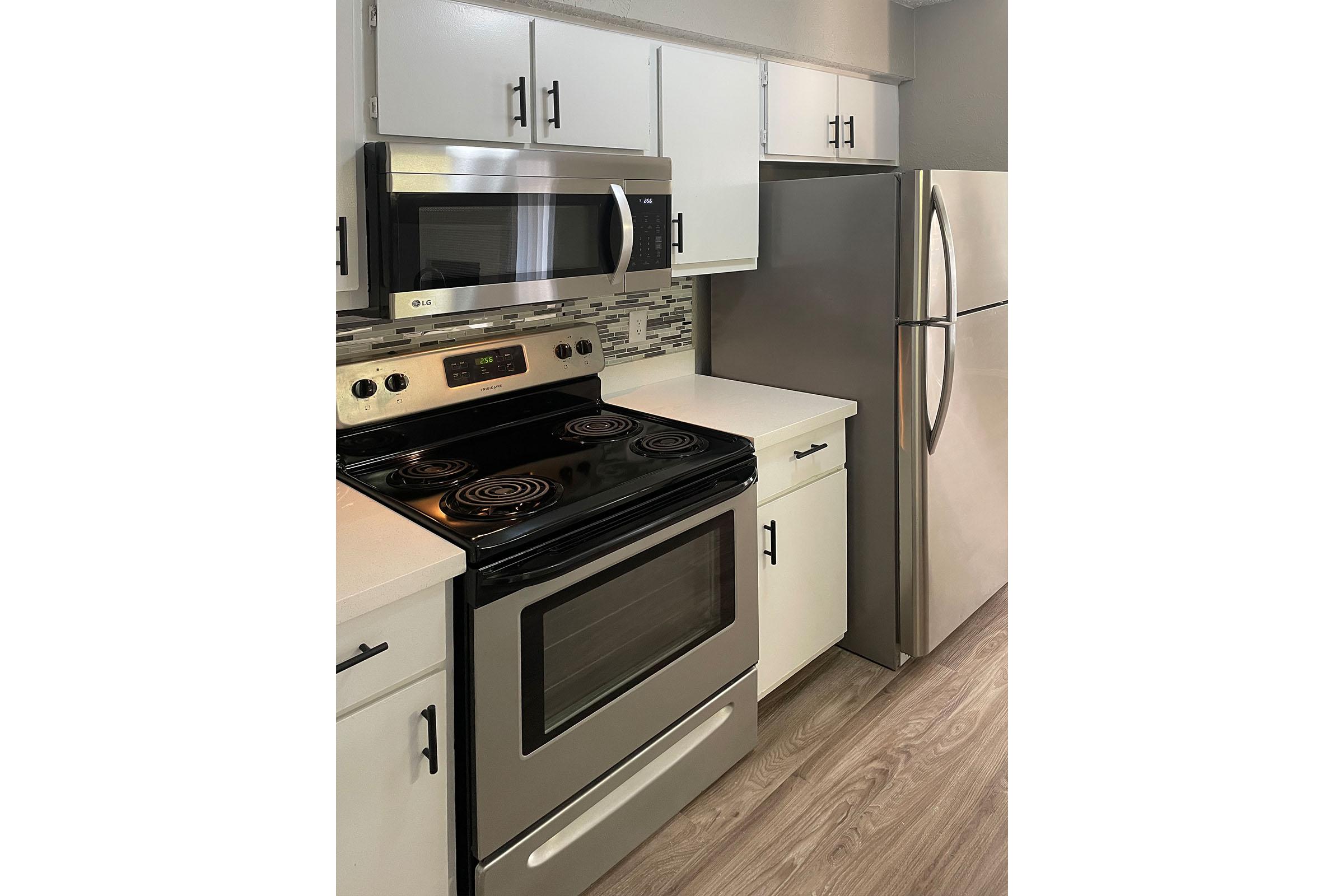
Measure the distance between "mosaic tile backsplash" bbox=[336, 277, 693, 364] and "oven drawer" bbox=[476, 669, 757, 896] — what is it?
1064 millimetres

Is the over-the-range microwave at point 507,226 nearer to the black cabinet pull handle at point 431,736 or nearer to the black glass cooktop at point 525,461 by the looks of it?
the black glass cooktop at point 525,461

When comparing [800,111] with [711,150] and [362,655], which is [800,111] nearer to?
[711,150]

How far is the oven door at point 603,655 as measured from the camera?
1.56 m

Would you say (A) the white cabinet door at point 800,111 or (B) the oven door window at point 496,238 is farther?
(A) the white cabinet door at point 800,111

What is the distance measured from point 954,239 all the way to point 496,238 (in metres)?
1.33

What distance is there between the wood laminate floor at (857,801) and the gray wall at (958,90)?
187cm

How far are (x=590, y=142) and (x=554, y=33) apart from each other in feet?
0.82

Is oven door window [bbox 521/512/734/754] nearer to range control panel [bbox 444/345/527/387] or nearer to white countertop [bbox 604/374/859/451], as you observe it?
white countertop [bbox 604/374/859/451]

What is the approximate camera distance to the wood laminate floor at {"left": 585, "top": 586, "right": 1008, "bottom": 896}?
1854 millimetres

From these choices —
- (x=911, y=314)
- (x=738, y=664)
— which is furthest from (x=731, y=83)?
(x=738, y=664)

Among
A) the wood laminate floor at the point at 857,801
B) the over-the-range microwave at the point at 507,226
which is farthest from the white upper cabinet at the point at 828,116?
the wood laminate floor at the point at 857,801

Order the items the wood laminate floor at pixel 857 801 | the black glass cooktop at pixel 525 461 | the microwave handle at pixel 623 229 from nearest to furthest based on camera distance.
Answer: the black glass cooktop at pixel 525 461 → the wood laminate floor at pixel 857 801 → the microwave handle at pixel 623 229

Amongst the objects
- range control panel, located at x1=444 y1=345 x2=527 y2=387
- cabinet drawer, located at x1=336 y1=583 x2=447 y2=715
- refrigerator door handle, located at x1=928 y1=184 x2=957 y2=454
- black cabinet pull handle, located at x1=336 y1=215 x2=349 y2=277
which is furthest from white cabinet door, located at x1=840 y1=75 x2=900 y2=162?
cabinet drawer, located at x1=336 y1=583 x2=447 y2=715
